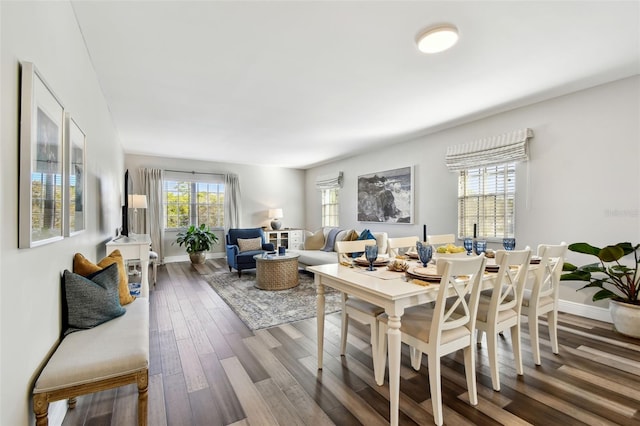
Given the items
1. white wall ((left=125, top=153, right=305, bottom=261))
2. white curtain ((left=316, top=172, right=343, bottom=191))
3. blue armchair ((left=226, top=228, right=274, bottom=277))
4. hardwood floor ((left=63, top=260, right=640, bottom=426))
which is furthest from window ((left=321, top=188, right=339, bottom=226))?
hardwood floor ((left=63, top=260, right=640, bottom=426))

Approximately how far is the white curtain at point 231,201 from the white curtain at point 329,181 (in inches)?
83.8

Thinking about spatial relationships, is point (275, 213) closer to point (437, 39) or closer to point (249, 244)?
point (249, 244)

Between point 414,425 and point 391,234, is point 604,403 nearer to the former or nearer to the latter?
point 414,425

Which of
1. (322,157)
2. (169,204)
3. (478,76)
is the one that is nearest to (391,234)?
(322,157)

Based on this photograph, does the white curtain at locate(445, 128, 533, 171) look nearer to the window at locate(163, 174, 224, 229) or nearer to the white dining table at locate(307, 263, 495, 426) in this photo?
the white dining table at locate(307, 263, 495, 426)

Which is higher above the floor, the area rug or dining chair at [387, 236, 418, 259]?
dining chair at [387, 236, 418, 259]

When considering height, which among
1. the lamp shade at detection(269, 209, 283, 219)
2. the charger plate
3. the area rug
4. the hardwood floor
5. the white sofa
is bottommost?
the hardwood floor

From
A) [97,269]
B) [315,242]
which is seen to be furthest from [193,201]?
[97,269]

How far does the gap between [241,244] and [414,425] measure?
4.50 metres

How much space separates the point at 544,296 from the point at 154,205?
705 centimetres

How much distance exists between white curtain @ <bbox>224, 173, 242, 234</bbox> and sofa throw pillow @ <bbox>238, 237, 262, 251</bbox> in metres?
1.88

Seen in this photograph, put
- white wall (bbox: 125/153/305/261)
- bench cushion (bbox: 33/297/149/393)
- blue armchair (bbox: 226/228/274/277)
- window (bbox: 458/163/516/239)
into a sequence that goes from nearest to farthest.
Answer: bench cushion (bbox: 33/297/149/393)
window (bbox: 458/163/516/239)
blue armchair (bbox: 226/228/274/277)
white wall (bbox: 125/153/305/261)

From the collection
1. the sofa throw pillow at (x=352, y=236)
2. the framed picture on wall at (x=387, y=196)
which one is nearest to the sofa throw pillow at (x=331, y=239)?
the sofa throw pillow at (x=352, y=236)

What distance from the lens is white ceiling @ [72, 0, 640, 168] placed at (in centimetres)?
194
